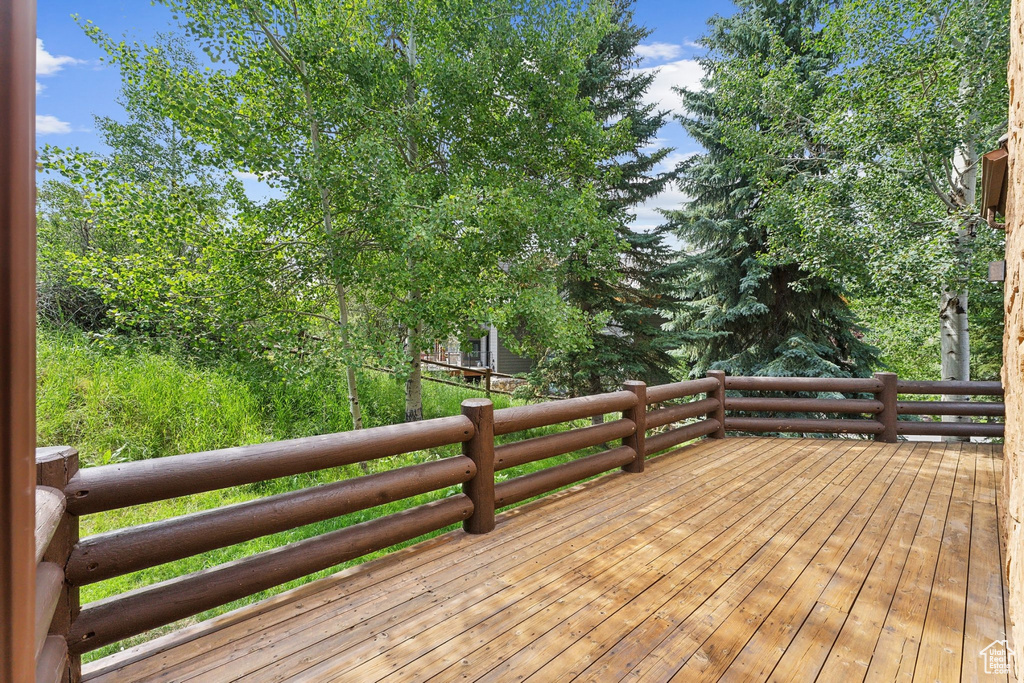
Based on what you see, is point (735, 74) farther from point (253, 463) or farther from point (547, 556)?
point (253, 463)

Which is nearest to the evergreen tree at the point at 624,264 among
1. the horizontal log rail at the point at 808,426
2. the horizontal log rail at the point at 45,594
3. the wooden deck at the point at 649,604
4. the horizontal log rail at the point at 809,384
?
the horizontal log rail at the point at 809,384

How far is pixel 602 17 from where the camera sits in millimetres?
7102

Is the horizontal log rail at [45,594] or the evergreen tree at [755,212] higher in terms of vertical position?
the evergreen tree at [755,212]

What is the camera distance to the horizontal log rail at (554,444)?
11.1 feet

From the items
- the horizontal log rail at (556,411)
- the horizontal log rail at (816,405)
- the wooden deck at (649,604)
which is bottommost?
the wooden deck at (649,604)

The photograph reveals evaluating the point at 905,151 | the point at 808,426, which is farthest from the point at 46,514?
the point at 905,151

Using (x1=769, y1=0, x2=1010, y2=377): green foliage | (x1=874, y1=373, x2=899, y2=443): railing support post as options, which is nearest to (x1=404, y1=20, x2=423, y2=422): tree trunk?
(x1=874, y1=373, x2=899, y2=443): railing support post

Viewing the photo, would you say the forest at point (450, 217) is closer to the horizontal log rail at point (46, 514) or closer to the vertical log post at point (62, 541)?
the vertical log post at point (62, 541)

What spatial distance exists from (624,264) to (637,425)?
18.8 ft

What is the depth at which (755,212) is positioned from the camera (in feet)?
30.2

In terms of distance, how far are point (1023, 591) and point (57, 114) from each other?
104 inches

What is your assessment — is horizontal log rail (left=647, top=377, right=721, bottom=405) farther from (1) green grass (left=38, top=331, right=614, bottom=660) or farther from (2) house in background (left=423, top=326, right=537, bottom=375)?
(2) house in background (left=423, top=326, right=537, bottom=375)

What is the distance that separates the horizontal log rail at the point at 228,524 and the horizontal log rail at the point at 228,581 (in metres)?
0.12

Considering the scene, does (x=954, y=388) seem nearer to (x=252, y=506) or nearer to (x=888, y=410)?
(x=888, y=410)
